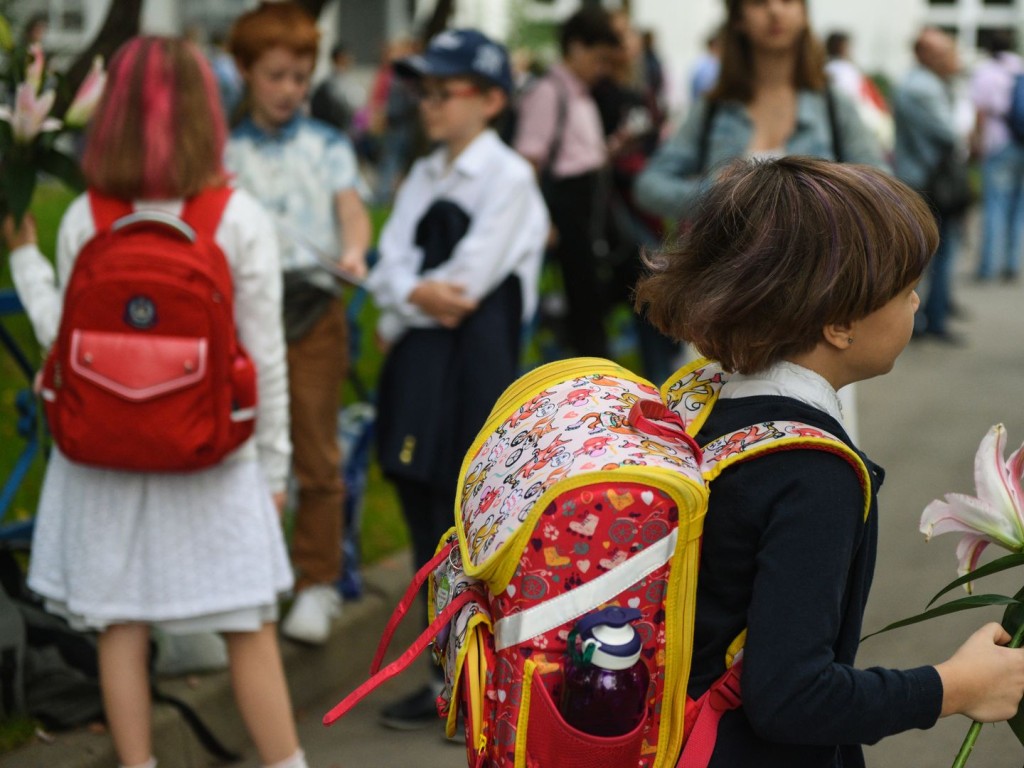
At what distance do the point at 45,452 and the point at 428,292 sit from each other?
1207 millimetres

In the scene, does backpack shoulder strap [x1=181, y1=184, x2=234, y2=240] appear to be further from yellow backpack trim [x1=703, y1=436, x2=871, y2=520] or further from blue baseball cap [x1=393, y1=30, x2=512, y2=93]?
yellow backpack trim [x1=703, y1=436, x2=871, y2=520]

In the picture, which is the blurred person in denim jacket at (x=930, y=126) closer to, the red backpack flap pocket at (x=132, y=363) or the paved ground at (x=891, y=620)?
the paved ground at (x=891, y=620)

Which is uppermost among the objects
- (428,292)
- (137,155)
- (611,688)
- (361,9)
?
(137,155)

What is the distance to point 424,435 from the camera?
4.03 metres

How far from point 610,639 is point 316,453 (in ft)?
10.2

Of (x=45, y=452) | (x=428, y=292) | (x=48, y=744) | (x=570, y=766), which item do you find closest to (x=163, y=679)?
(x=48, y=744)

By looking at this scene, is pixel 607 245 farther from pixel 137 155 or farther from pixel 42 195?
pixel 137 155

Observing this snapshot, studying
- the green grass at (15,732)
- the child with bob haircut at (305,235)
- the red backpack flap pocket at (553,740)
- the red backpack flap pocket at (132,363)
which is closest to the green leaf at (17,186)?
the red backpack flap pocket at (132,363)

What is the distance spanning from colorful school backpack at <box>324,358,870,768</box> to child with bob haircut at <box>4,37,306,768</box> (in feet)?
4.84

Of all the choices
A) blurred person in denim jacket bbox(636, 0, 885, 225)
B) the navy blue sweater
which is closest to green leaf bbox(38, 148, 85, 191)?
blurred person in denim jacket bbox(636, 0, 885, 225)

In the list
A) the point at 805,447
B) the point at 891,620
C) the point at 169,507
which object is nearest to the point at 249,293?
the point at 169,507

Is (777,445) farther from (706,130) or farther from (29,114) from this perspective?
(706,130)

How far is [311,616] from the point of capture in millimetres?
4512

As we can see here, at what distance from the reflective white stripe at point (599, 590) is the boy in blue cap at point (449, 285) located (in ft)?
7.43
